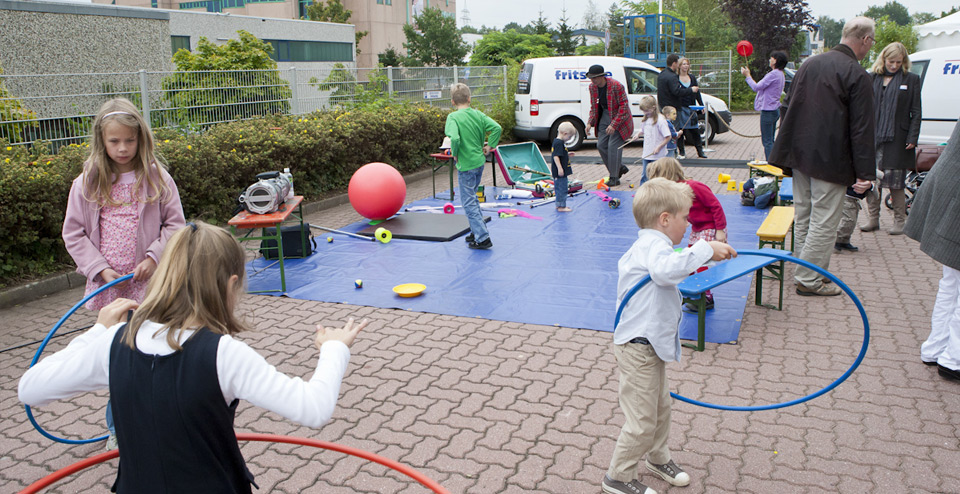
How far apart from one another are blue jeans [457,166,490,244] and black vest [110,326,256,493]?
6.64 meters

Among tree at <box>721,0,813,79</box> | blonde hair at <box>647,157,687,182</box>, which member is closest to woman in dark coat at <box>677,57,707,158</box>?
blonde hair at <box>647,157,687,182</box>

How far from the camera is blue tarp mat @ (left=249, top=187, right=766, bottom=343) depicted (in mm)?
6336

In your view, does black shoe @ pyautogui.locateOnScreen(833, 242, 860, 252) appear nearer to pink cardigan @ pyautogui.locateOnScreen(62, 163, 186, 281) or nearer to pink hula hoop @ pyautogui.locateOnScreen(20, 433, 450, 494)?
pink hula hoop @ pyautogui.locateOnScreen(20, 433, 450, 494)

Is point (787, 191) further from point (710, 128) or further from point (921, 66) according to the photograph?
point (710, 128)

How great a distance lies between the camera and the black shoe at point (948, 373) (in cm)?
464

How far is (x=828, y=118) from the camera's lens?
6.10m

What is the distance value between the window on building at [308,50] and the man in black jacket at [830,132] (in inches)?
1610

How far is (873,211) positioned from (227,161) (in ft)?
26.6

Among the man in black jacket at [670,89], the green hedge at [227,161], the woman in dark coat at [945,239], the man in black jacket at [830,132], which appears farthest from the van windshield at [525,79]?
the woman in dark coat at [945,239]

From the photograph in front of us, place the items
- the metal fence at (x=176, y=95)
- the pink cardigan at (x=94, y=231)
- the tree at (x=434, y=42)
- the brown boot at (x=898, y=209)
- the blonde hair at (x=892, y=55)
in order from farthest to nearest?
the tree at (x=434, y=42) < the brown boot at (x=898, y=209) < the metal fence at (x=176, y=95) < the blonde hair at (x=892, y=55) < the pink cardigan at (x=94, y=231)

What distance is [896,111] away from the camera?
7.98 m

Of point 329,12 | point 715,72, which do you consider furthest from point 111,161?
point 329,12

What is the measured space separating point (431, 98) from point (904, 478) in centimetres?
1466

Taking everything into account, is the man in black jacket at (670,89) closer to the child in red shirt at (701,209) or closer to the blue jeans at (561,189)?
the blue jeans at (561,189)
